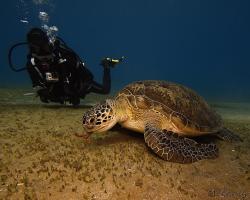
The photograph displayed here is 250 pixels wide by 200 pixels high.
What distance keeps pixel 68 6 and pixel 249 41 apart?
106 metres

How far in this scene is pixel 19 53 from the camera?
514 ft

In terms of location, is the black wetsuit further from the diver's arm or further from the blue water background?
the blue water background

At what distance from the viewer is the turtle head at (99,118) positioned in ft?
18.0

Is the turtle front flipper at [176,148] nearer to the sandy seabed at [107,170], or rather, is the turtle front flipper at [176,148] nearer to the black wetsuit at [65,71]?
the sandy seabed at [107,170]

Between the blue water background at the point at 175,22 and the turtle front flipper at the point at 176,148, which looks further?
the blue water background at the point at 175,22

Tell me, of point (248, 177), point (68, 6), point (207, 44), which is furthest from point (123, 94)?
point (207, 44)

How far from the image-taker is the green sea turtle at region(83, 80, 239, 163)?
5254 mm

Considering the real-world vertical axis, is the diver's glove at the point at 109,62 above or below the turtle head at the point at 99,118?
above

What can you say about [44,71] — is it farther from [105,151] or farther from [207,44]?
[207,44]

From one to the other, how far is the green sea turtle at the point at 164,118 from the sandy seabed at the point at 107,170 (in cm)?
27

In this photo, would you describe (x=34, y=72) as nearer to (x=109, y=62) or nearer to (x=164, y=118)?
(x=109, y=62)

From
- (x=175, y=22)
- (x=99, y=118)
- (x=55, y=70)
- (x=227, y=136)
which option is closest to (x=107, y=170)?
(x=99, y=118)

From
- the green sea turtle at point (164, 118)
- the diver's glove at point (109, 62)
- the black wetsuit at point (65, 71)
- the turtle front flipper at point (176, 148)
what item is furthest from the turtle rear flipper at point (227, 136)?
the diver's glove at point (109, 62)

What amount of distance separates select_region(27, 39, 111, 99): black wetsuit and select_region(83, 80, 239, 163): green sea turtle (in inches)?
125
